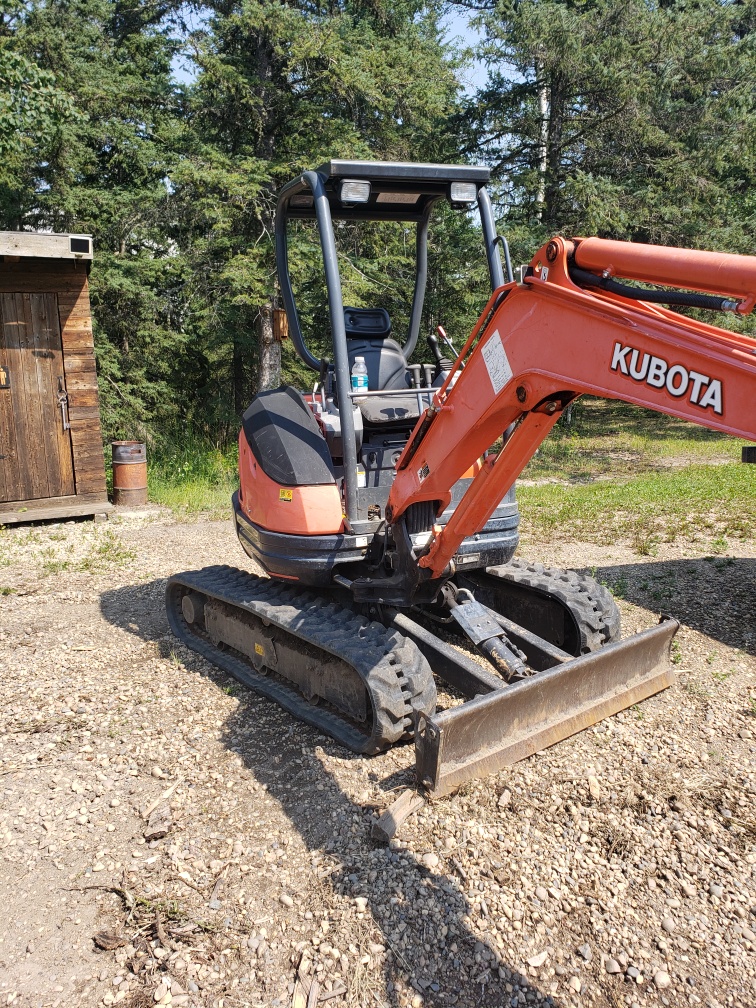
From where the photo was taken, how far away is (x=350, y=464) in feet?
13.1

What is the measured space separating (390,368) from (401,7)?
14.4 metres

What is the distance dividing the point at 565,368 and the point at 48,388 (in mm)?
7832

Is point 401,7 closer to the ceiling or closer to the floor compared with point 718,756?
closer to the ceiling

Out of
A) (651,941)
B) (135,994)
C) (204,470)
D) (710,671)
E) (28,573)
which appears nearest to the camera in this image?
(135,994)

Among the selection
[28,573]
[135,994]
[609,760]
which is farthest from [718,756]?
[28,573]

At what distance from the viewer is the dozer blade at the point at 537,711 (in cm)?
329

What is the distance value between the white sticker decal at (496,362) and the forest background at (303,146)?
349 inches

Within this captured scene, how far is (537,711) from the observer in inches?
144

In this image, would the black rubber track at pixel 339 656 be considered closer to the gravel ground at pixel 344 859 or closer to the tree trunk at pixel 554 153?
the gravel ground at pixel 344 859

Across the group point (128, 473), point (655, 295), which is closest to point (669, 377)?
point (655, 295)

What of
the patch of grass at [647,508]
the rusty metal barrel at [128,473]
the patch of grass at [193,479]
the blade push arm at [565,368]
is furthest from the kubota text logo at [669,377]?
the rusty metal barrel at [128,473]

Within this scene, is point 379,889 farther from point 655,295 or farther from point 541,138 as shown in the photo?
point 541,138

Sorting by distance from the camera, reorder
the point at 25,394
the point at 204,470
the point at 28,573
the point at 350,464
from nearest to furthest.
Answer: the point at 350,464, the point at 28,573, the point at 25,394, the point at 204,470

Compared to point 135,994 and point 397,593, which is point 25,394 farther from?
point 135,994
